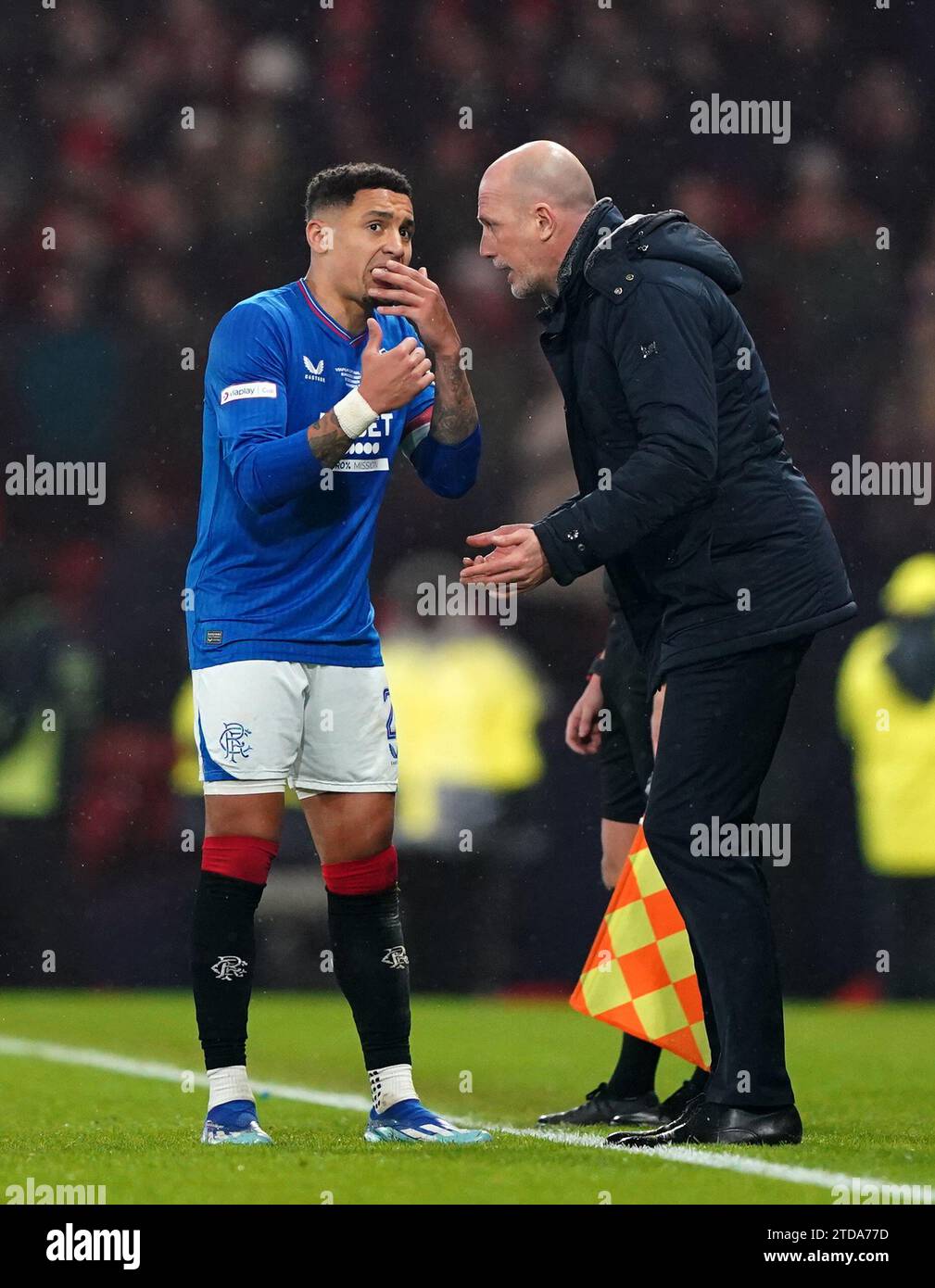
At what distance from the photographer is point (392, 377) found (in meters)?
3.80

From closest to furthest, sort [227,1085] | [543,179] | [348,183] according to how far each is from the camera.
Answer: [227,1085] → [543,179] → [348,183]

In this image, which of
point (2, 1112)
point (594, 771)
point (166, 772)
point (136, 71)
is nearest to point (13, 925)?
point (166, 772)

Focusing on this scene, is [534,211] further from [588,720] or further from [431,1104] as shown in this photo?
[431,1104]

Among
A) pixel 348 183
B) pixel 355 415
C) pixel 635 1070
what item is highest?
pixel 348 183

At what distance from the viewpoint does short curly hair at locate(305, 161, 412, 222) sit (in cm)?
414

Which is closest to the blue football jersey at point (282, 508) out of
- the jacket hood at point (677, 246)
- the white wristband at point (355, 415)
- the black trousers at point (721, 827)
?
the white wristband at point (355, 415)

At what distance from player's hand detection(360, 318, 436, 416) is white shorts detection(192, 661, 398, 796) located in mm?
567

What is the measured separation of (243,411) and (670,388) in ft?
2.75

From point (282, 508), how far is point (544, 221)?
77cm

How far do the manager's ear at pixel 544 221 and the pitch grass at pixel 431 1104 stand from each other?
177 centimetres

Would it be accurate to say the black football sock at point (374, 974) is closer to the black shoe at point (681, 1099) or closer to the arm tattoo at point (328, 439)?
the black shoe at point (681, 1099)

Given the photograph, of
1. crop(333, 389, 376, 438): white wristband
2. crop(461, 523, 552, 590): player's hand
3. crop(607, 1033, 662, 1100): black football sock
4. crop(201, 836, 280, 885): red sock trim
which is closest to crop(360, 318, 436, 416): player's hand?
crop(333, 389, 376, 438): white wristband

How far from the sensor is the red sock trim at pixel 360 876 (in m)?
4.08

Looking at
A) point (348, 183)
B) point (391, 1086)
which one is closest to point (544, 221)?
point (348, 183)
